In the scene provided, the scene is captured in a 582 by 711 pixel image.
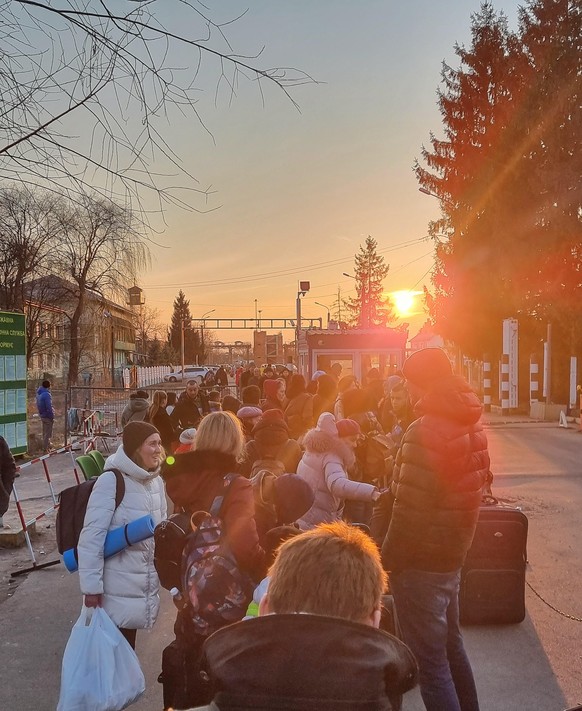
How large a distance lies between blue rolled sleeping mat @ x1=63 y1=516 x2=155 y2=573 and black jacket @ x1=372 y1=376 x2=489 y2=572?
1292 millimetres

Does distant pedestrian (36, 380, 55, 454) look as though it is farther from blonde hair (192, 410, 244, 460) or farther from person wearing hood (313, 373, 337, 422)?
blonde hair (192, 410, 244, 460)

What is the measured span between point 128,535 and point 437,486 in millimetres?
1690

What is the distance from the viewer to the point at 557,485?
1060cm

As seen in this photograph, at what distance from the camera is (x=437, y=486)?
301 centimetres

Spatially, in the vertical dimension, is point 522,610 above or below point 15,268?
below

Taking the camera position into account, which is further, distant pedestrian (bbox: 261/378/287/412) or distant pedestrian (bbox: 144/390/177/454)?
distant pedestrian (bbox: 261/378/287/412)

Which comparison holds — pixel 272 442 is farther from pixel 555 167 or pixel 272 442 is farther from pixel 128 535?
pixel 555 167

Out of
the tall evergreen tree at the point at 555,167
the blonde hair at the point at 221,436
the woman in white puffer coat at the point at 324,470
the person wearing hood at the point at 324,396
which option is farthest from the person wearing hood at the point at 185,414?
the tall evergreen tree at the point at 555,167

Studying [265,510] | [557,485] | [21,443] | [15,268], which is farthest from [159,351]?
[265,510]

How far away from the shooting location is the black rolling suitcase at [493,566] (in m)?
4.71

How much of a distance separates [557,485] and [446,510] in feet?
28.0

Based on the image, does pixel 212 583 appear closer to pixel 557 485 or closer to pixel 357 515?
pixel 357 515

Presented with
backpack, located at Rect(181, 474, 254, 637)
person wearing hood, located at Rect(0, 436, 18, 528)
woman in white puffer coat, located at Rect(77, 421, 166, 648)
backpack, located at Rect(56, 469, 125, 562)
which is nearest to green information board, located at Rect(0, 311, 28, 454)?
person wearing hood, located at Rect(0, 436, 18, 528)

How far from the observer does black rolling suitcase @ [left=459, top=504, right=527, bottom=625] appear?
471 centimetres
